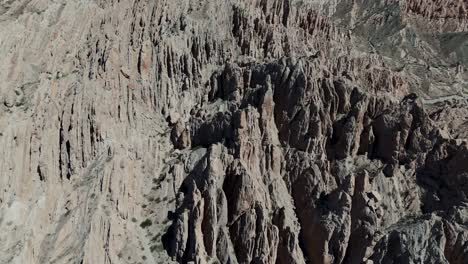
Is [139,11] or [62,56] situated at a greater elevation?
[139,11]

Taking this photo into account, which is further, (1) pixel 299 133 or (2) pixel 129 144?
(1) pixel 299 133

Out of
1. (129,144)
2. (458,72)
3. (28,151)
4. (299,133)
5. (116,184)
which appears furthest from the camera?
(458,72)

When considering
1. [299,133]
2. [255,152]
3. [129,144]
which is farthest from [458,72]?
[129,144]

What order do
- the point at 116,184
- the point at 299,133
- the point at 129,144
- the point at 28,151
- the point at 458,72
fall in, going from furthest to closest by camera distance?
the point at 458,72 → the point at 299,133 → the point at 129,144 → the point at 116,184 → the point at 28,151

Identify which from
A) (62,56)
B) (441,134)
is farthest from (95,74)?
(441,134)

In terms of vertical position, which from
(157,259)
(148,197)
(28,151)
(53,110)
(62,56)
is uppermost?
(62,56)

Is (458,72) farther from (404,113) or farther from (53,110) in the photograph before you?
(53,110)
